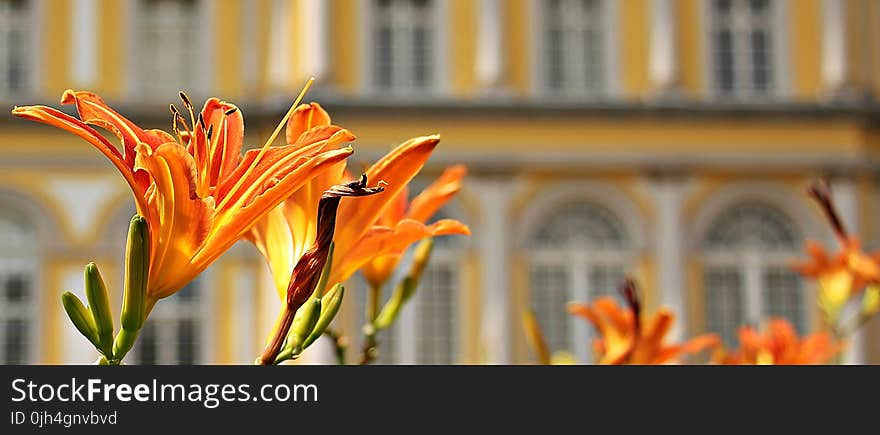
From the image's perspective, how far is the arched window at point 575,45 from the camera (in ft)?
59.0

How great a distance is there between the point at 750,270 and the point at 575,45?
3.34 metres

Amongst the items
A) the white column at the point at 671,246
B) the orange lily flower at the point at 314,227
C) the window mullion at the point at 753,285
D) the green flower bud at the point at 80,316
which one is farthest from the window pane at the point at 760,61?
the green flower bud at the point at 80,316

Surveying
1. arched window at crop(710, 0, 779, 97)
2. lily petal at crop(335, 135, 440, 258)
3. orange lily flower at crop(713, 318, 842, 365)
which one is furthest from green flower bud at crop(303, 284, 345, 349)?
arched window at crop(710, 0, 779, 97)

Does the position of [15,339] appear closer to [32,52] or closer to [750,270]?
[32,52]

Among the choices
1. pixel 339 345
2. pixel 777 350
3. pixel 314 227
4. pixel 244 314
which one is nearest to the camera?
pixel 314 227

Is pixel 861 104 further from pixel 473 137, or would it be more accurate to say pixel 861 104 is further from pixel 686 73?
pixel 473 137

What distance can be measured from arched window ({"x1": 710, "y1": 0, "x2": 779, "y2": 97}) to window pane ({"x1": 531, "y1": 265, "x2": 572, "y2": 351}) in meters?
2.93

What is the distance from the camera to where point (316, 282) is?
58.8 inches

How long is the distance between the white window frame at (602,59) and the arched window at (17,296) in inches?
240

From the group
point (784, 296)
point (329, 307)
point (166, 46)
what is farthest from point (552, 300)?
point (329, 307)

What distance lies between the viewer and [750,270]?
17781 mm

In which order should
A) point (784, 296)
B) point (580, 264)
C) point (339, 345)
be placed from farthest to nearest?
point (784, 296), point (580, 264), point (339, 345)

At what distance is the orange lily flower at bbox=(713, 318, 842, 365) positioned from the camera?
11.2 ft

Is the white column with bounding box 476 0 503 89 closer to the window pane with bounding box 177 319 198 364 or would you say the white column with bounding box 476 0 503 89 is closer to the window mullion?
the window mullion
